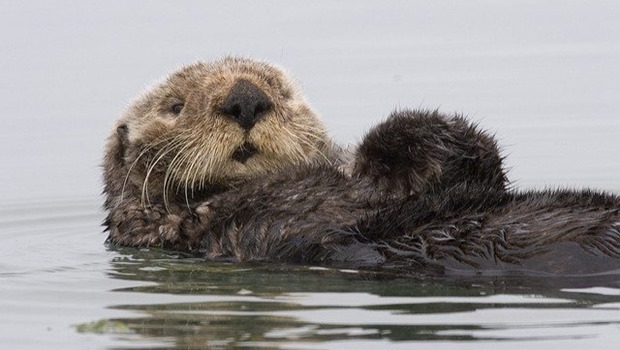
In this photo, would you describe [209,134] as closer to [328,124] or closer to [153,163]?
[153,163]

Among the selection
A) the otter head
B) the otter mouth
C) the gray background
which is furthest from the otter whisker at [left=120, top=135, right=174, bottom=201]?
the gray background

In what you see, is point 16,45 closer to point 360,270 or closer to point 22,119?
point 22,119

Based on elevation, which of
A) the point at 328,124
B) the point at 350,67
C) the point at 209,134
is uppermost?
the point at 350,67

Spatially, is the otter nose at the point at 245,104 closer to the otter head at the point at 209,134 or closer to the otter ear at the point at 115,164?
the otter head at the point at 209,134

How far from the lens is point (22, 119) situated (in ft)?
40.4

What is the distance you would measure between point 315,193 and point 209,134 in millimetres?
664

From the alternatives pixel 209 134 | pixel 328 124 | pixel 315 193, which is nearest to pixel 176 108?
pixel 209 134

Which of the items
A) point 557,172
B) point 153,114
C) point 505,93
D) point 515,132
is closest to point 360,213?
point 153,114

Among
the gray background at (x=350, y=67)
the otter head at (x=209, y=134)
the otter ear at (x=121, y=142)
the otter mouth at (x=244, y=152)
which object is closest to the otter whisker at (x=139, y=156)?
the otter head at (x=209, y=134)

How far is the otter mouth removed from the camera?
736 centimetres

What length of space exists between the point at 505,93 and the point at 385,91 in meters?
A: 1.02

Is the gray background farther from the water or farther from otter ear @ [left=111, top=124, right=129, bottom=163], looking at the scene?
otter ear @ [left=111, top=124, right=129, bottom=163]

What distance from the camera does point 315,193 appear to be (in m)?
7.05

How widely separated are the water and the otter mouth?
59 cm
